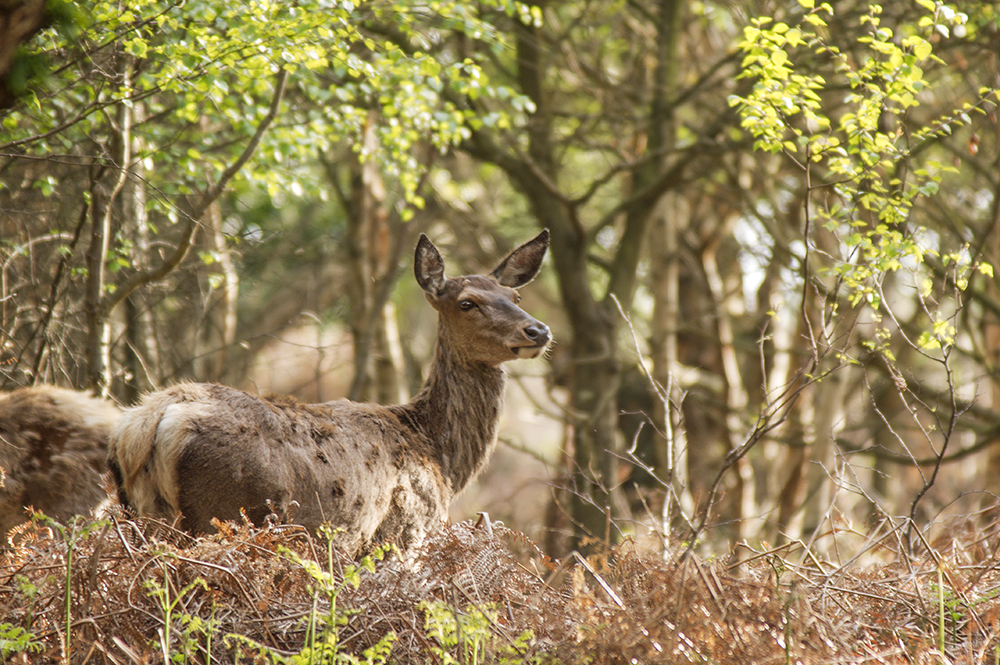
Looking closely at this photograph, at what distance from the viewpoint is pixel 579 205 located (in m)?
9.84

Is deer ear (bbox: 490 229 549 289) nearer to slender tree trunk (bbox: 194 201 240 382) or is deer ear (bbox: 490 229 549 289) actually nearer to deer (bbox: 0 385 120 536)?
deer (bbox: 0 385 120 536)

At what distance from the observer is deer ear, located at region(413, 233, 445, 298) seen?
19.9 ft

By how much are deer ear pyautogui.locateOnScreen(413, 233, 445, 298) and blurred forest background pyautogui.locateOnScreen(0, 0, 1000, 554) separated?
4.90 feet

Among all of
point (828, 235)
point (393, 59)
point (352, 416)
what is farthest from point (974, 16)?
point (352, 416)

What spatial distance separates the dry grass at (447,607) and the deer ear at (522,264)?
9.23 feet

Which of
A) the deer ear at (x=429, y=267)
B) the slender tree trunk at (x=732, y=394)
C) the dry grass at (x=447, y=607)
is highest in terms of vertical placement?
the deer ear at (x=429, y=267)

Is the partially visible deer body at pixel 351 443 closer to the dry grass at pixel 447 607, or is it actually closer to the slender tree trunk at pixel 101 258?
the dry grass at pixel 447 607

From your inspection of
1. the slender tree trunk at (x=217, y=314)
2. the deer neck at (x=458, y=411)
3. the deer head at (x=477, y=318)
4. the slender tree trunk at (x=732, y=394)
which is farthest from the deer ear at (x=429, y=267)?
the slender tree trunk at (x=732, y=394)

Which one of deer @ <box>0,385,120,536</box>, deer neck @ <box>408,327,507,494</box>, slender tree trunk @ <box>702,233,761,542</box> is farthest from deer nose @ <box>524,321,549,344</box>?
slender tree trunk @ <box>702,233,761,542</box>

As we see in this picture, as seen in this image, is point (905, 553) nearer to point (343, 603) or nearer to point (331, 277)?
point (343, 603)

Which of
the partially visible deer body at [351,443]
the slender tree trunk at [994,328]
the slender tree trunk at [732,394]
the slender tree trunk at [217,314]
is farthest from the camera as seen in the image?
the slender tree trunk at [732,394]

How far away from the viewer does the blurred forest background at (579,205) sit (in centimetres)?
561

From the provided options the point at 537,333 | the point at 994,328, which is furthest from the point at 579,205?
the point at 994,328

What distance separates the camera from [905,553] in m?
4.67
